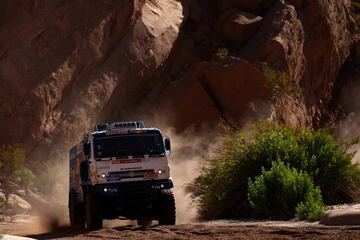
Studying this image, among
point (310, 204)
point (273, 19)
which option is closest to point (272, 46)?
point (273, 19)

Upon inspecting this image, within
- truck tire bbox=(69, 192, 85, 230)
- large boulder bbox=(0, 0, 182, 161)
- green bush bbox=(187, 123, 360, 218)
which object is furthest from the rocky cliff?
green bush bbox=(187, 123, 360, 218)

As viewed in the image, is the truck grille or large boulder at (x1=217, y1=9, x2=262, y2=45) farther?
large boulder at (x1=217, y1=9, x2=262, y2=45)

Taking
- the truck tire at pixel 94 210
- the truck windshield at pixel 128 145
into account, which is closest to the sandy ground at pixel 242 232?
the truck tire at pixel 94 210

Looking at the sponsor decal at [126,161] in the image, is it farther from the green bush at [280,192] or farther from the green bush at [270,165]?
the green bush at [270,165]

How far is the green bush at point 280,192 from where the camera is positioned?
26297 mm

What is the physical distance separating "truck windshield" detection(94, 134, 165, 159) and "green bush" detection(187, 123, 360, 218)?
13.5 ft

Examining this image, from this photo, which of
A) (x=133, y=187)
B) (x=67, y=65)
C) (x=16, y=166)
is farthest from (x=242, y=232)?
(x=67, y=65)

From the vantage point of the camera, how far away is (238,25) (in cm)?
5950

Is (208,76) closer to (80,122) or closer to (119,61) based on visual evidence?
(119,61)

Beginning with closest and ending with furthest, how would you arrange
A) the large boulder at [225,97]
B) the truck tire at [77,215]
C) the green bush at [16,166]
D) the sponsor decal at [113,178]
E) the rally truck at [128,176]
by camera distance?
the sponsor decal at [113,178] → the rally truck at [128,176] → the truck tire at [77,215] → the green bush at [16,166] → the large boulder at [225,97]

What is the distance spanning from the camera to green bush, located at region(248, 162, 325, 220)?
26297mm

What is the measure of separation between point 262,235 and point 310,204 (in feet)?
18.6

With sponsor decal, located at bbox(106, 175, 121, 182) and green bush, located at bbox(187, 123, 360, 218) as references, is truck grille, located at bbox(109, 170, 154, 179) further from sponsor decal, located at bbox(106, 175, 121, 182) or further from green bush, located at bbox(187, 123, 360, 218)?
green bush, located at bbox(187, 123, 360, 218)

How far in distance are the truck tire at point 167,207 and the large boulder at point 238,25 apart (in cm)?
3461
